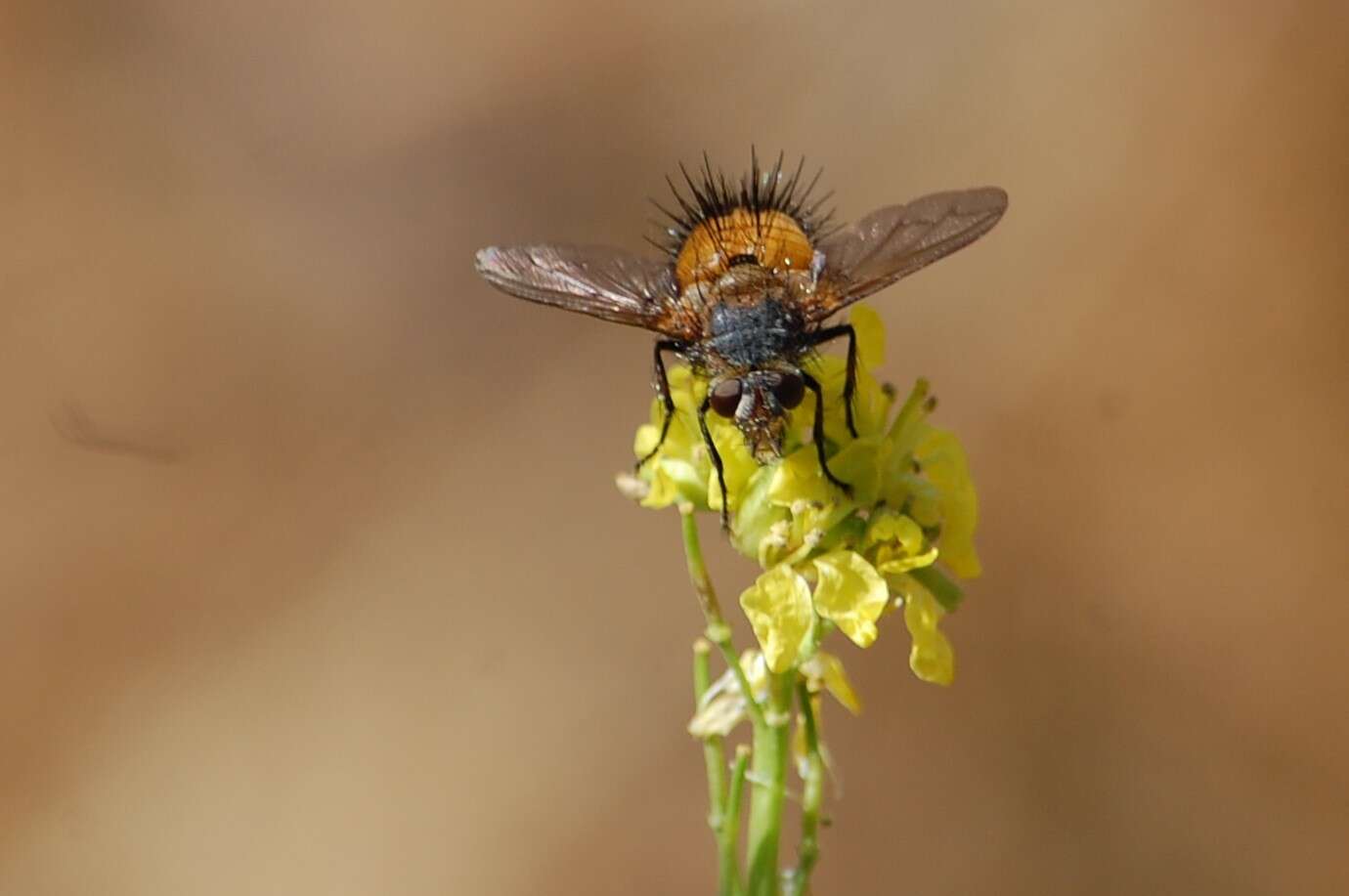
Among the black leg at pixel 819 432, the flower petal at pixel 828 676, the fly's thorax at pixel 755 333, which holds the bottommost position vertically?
the flower petal at pixel 828 676

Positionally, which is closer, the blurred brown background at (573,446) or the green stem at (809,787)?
the green stem at (809,787)

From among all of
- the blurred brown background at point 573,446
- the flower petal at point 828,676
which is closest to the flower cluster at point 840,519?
the flower petal at point 828,676

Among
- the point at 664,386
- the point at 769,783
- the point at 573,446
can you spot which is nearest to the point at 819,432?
the point at 664,386

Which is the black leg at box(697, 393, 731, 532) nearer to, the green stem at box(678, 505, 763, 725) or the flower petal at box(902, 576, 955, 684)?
the green stem at box(678, 505, 763, 725)

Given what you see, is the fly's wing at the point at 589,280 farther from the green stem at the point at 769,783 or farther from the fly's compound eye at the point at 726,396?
the green stem at the point at 769,783

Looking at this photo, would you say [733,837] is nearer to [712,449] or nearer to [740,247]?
[712,449]

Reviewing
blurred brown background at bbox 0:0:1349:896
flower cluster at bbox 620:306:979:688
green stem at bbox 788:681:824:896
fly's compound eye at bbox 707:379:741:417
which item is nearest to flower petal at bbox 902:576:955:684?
flower cluster at bbox 620:306:979:688
